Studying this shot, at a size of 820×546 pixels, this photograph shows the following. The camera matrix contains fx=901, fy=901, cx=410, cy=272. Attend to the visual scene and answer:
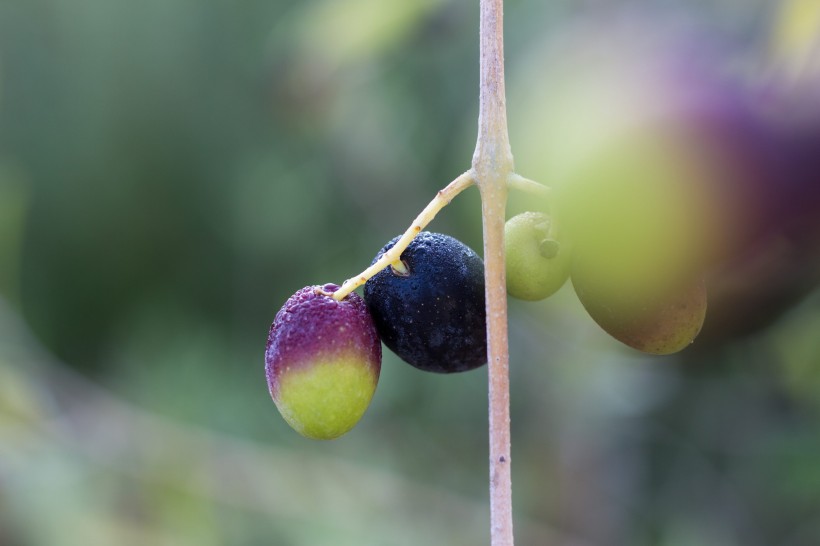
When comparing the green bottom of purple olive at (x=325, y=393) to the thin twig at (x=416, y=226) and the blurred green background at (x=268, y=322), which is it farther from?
the blurred green background at (x=268, y=322)

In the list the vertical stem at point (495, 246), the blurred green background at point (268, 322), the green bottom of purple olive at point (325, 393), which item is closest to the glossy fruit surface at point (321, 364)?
the green bottom of purple olive at point (325, 393)

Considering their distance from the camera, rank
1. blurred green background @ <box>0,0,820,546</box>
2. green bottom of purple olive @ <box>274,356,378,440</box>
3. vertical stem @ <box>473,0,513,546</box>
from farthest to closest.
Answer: blurred green background @ <box>0,0,820,546</box>, green bottom of purple olive @ <box>274,356,378,440</box>, vertical stem @ <box>473,0,513,546</box>

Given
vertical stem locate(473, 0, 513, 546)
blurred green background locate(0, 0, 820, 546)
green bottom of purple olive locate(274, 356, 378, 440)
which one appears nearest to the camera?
vertical stem locate(473, 0, 513, 546)

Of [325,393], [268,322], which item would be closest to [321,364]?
[325,393]

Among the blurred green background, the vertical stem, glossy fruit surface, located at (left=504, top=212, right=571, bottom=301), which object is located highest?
the blurred green background

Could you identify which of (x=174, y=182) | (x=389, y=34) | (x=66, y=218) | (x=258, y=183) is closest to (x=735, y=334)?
(x=389, y=34)

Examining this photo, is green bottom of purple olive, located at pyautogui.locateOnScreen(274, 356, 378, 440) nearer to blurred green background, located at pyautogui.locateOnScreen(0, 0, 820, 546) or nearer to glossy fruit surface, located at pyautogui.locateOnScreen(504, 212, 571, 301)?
glossy fruit surface, located at pyautogui.locateOnScreen(504, 212, 571, 301)

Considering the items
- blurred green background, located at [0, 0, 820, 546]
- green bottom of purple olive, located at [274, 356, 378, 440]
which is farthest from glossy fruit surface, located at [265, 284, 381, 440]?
blurred green background, located at [0, 0, 820, 546]
